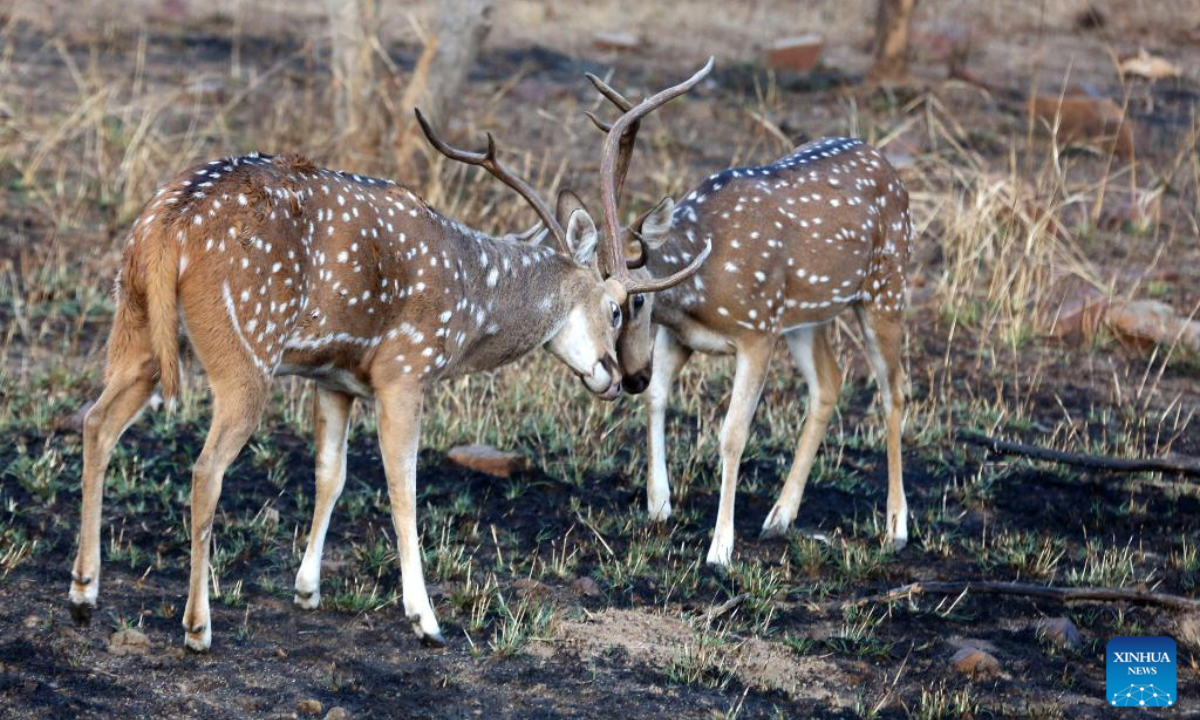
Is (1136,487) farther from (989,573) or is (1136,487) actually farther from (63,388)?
(63,388)

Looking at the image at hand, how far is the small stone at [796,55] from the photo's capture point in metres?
17.2

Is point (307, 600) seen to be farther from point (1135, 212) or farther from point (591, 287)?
point (1135, 212)

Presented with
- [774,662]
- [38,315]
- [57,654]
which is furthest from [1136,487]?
[38,315]

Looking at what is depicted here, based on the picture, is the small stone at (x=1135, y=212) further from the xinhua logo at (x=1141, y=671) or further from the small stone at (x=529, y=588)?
the small stone at (x=529, y=588)

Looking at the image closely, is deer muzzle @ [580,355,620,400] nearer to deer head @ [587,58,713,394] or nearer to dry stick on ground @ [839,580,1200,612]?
deer head @ [587,58,713,394]

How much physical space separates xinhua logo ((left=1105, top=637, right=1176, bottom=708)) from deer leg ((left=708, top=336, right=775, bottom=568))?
1.86m

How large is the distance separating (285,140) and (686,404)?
4.71 metres

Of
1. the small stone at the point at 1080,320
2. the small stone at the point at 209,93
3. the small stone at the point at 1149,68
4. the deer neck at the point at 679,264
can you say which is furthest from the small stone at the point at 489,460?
the small stone at the point at 1149,68

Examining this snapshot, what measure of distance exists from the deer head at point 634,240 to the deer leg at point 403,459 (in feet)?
4.45

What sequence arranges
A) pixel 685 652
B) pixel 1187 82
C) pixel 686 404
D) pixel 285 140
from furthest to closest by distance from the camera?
1. pixel 1187 82
2. pixel 285 140
3. pixel 686 404
4. pixel 685 652

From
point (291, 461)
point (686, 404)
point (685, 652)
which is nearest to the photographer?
point (685, 652)

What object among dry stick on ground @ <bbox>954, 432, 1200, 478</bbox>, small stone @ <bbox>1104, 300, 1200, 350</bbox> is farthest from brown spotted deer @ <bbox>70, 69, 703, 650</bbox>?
small stone @ <bbox>1104, 300, 1200, 350</bbox>

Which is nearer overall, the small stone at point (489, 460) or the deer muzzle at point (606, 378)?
the deer muzzle at point (606, 378)

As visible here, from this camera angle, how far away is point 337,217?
256 inches
